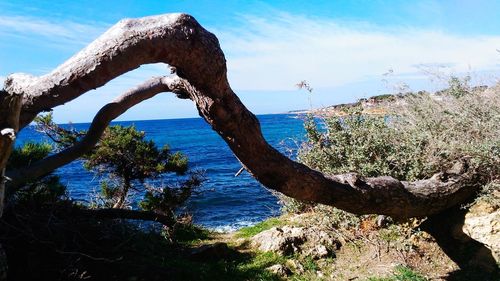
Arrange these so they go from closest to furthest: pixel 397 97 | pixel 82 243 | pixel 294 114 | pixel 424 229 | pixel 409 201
Result: pixel 82 243 < pixel 409 201 < pixel 424 229 < pixel 294 114 < pixel 397 97

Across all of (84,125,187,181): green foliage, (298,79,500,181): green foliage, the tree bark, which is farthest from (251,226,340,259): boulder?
(84,125,187,181): green foliage

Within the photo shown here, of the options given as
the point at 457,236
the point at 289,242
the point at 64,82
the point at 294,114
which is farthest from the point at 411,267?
the point at 64,82

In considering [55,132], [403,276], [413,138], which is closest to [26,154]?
[55,132]

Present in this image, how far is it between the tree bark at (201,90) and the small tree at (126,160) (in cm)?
608

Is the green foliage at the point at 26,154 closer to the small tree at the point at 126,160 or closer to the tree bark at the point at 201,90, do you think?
the small tree at the point at 126,160

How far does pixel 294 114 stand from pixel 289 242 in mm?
2813

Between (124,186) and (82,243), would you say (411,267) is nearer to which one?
(82,243)

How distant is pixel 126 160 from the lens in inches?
Answer: 426

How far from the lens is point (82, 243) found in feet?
19.3

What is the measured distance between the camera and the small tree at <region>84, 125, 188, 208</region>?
10.5m

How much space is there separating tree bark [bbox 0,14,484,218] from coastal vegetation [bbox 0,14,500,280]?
12 mm

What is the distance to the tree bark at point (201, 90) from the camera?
146 inches

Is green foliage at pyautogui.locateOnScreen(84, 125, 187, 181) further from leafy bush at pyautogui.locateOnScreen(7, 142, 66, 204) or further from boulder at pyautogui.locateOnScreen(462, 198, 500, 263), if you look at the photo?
boulder at pyautogui.locateOnScreen(462, 198, 500, 263)

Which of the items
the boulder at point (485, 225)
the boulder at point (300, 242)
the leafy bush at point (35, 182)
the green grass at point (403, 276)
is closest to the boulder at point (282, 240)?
the boulder at point (300, 242)
